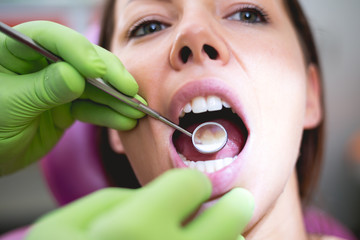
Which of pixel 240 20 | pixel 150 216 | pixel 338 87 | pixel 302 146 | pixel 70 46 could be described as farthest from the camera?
pixel 338 87

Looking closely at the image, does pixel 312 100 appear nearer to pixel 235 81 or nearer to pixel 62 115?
pixel 235 81

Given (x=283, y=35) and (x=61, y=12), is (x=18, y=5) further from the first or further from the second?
(x=283, y=35)

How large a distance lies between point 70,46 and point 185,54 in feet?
0.89

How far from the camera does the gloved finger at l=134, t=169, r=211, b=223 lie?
51 cm

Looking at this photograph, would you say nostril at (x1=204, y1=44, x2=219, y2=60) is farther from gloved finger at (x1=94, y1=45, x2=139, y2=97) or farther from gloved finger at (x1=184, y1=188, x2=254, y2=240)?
gloved finger at (x1=184, y1=188, x2=254, y2=240)

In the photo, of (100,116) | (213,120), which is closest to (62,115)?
(100,116)

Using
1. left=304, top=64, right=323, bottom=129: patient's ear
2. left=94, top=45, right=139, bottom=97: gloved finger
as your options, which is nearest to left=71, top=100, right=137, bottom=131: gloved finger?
left=94, top=45, right=139, bottom=97: gloved finger

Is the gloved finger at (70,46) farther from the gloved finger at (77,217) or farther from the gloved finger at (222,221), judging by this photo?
the gloved finger at (222,221)

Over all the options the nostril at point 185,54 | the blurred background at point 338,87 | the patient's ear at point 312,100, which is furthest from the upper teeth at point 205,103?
the blurred background at point 338,87

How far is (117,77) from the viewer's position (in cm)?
79

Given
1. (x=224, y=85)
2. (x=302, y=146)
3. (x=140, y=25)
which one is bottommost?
(x=302, y=146)

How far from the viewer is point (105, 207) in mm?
570

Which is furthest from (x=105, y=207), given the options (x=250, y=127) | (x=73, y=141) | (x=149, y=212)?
(x=73, y=141)

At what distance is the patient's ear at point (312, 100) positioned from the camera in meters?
1.10
